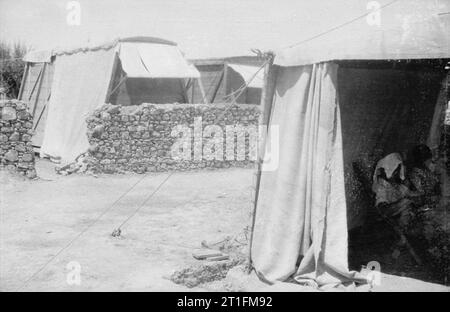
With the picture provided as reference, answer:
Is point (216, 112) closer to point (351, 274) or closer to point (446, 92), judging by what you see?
point (446, 92)

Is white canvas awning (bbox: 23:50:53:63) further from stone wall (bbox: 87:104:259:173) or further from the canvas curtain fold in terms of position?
the canvas curtain fold

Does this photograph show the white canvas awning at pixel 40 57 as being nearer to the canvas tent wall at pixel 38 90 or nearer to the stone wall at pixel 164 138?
the canvas tent wall at pixel 38 90

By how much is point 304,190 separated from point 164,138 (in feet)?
25.0

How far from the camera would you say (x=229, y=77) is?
1880cm

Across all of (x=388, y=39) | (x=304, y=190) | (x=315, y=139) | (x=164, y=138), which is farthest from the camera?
(x=164, y=138)

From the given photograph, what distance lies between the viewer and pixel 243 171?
12891 millimetres

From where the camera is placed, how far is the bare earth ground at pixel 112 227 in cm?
514

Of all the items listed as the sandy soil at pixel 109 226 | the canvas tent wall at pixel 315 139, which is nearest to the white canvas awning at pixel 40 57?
the sandy soil at pixel 109 226

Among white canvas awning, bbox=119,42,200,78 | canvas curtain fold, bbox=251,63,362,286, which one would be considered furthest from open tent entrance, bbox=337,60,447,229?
white canvas awning, bbox=119,42,200,78

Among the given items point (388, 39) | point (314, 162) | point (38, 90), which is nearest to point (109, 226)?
point (314, 162)

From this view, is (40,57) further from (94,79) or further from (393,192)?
(393,192)

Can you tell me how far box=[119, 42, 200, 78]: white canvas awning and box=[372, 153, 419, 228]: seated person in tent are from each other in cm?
909

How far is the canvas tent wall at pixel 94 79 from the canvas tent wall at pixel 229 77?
340cm
